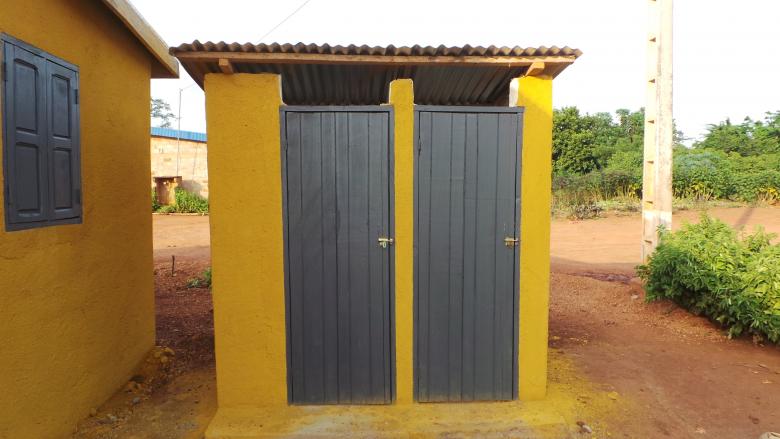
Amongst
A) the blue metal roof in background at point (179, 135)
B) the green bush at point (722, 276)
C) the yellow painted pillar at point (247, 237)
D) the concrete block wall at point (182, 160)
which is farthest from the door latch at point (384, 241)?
the blue metal roof in background at point (179, 135)

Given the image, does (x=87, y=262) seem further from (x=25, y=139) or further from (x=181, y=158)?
(x=181, y=158)

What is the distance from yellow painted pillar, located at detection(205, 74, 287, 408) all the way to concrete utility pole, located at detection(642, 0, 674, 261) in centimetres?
661

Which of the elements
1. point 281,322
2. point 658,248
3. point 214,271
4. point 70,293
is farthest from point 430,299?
point 658,248

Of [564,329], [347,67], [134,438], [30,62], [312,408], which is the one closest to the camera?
[30,62]

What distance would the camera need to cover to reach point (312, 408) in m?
3.69

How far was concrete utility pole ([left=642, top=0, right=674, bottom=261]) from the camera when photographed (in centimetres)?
749

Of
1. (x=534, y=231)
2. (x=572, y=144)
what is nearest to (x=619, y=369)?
(x=534, y=231)

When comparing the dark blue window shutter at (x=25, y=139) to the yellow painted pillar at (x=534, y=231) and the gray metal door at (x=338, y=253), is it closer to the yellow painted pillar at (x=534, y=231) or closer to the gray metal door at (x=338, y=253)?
the gray metal door at (x=338, y=253)

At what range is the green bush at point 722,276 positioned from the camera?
17.0 ft

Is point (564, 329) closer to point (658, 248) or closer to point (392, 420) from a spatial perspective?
point (658, 248)

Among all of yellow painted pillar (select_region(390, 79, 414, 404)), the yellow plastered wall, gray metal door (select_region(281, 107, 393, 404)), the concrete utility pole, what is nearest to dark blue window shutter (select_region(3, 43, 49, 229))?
the yellow plastered wall

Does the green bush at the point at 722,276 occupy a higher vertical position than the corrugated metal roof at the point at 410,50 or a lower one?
lower

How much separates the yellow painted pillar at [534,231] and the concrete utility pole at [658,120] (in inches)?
198

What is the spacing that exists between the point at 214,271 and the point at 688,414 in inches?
155
